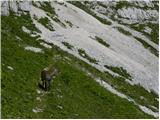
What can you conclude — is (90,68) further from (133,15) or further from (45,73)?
(133,15)

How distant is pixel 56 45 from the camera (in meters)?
57.7

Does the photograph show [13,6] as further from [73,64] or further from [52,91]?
[52,91]

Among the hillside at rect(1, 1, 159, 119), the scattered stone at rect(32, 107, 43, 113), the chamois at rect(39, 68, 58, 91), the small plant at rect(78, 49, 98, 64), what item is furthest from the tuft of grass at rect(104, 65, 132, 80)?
the scattered stone at rect(32, 107, 43, 113)

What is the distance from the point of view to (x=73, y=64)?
52.0 metres

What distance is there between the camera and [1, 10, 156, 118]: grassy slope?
37.4 m

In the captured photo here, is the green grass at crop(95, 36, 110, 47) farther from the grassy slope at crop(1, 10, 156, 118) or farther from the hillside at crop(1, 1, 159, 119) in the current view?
the grassy slope at crop(1, 10, 156, 118)

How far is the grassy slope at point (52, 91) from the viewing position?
37.4m

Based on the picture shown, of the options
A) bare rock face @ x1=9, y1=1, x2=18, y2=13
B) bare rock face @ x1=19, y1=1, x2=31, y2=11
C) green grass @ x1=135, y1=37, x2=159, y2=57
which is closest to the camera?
bare rock face @ x1=9, y1=1, x2=18, y2=13

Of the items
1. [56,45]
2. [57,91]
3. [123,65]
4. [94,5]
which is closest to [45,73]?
[57,91]

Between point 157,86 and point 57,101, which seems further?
point 157,86

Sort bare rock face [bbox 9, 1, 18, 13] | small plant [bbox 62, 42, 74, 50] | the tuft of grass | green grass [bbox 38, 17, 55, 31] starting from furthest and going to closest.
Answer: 1. green grass [bbox 38, 17, 55, 31]
2. bare rock face [bbox 9, 1, 18, 13]
3. small plant [bbox 62, 42, 74, 50]
4. the tuft of grass

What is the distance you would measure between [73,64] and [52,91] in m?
10.8

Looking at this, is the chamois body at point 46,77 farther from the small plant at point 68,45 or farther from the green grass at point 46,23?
the green grass at point 46,23

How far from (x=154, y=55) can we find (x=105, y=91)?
29.3m
